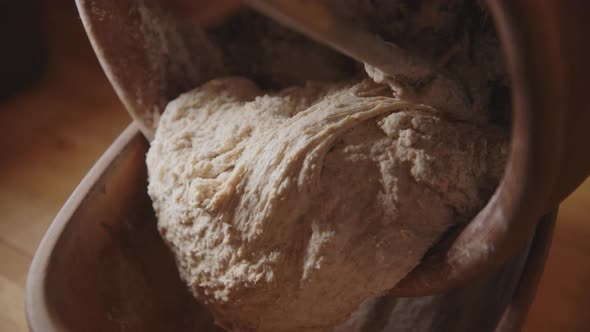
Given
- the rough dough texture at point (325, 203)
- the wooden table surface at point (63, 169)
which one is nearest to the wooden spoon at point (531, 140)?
the rough dough texture at point (325, 203)

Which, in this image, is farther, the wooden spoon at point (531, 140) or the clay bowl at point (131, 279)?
the clay bowl at point (131, 279)

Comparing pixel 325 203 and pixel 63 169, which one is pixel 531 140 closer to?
pixel 325 203

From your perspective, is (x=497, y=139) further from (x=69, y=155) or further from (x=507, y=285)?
(x=69, y=155)

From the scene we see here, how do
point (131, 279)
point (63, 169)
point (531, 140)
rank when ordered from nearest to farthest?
1. point (531, 140)
2. point (131, 279)
3. point (63, 169)

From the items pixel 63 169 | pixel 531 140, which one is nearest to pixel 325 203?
pixel 531 140

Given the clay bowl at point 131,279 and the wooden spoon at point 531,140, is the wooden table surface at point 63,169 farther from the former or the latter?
the wooden spoon at point 531,140
